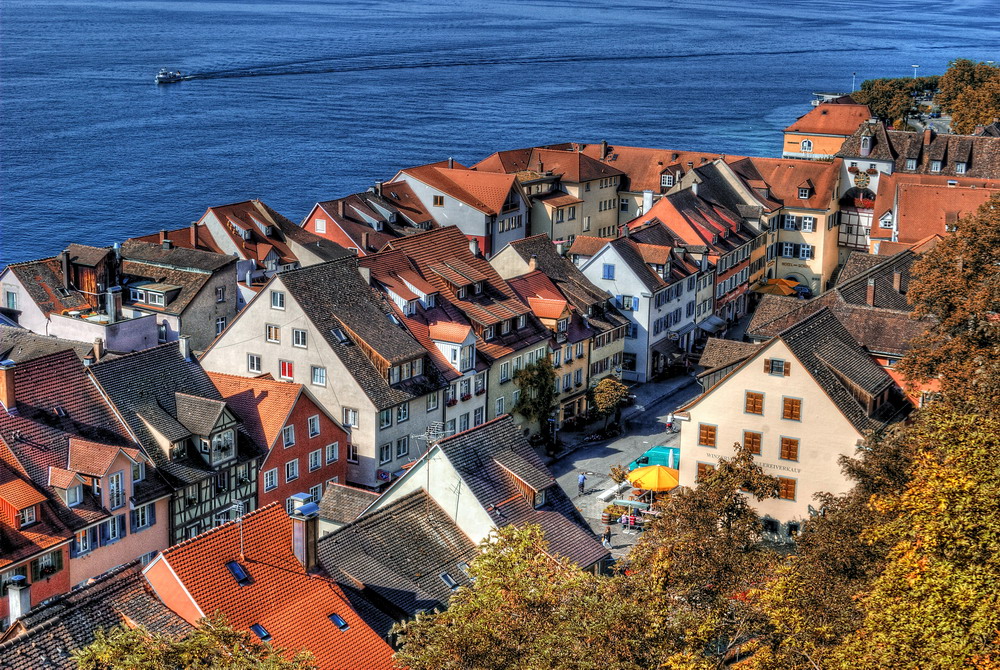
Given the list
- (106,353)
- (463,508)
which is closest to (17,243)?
(106,353)

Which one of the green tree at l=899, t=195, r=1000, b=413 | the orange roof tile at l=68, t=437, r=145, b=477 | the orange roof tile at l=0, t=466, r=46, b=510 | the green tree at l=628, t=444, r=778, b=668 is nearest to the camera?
the green tree at l=628, t=444, r=778, b=668

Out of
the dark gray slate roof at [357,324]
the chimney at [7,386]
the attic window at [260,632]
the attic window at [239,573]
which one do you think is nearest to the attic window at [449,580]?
the attic window at [239,573]

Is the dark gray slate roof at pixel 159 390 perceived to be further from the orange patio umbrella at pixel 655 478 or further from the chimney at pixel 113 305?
the chimney at pixel 113 305

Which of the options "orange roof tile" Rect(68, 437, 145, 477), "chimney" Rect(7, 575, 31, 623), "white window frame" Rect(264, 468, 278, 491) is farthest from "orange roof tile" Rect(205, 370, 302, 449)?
"chimney" Rect(7, 575, 31, 623)

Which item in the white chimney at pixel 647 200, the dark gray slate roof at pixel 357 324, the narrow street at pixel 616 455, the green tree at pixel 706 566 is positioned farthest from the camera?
the white chimney at pixel 647 200

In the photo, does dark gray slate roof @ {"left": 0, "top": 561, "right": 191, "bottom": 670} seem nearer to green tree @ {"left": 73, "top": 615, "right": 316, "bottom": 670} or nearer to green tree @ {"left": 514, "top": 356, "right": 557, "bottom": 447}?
green tree @ {"left": 73, "top": 615, "right": 316, "bottom": 670}

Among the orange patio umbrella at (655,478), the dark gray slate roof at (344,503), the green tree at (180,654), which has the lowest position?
the orange patio umbrella at (655,478)

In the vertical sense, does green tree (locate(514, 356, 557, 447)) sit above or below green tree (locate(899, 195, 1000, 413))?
below
